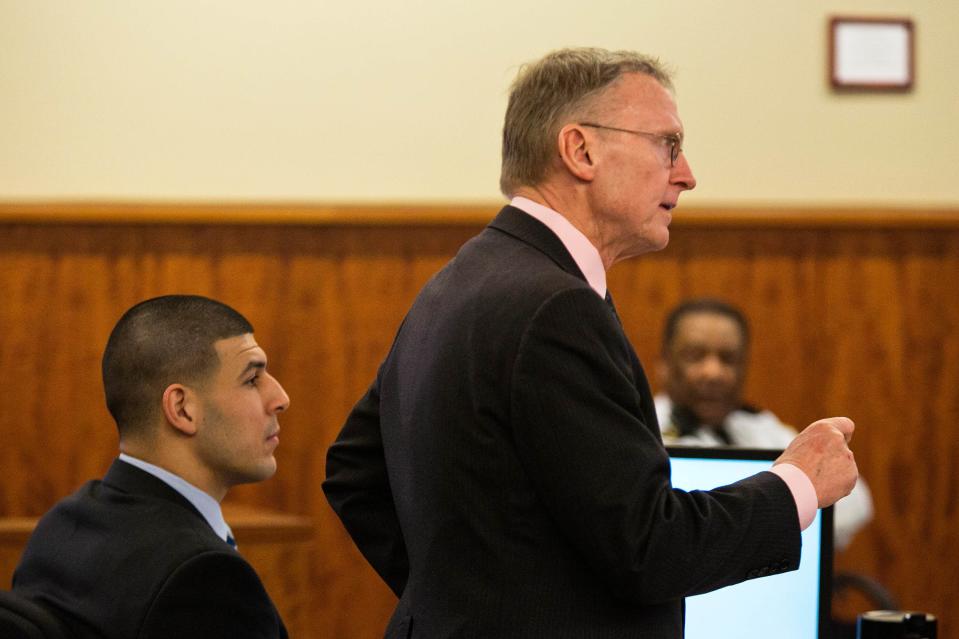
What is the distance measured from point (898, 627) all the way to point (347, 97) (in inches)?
125

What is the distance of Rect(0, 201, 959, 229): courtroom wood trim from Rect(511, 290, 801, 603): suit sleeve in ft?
10.0

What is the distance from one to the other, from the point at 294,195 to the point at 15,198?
95cm

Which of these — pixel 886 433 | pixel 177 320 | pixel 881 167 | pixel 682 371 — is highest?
pixel 881 167

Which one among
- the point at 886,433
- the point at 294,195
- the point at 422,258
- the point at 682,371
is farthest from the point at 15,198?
the point at 886,433

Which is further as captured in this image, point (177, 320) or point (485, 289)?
point (177, 320)

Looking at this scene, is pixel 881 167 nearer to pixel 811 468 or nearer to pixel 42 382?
pixel 42 382

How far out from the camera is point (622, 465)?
146cm

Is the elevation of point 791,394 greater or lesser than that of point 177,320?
lesser

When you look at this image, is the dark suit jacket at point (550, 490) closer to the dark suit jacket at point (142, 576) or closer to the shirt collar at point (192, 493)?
the dark suit jacket at point (142, 576)

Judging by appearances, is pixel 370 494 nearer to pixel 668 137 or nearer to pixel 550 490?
pixel 550 490

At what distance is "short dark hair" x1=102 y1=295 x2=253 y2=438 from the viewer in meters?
2.31

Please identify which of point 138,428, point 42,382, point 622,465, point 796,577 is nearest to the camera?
point 622,465

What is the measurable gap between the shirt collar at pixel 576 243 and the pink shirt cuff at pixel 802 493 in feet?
1.04

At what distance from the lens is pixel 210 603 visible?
1.83 metres
